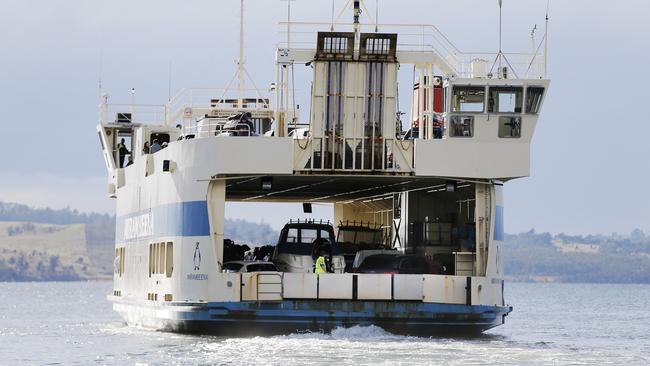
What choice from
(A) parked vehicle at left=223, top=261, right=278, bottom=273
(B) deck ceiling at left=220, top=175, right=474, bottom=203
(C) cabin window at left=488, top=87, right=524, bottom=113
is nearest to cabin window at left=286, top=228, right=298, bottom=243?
(B) deck ceiling at left=220, top=175, right=474, bottom=203

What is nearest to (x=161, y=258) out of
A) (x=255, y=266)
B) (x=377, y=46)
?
(x=255, y=266)

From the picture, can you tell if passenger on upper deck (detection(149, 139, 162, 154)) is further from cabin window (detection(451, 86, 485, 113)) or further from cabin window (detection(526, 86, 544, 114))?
cabin window (detection(526, 86, 544, 114))

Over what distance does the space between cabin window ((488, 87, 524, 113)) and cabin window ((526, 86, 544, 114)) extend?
0.15m

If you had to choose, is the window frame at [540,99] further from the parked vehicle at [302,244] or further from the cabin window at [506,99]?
the parked vehicle at [302,244]

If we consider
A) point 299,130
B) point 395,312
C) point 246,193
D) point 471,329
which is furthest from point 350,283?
point 246,193

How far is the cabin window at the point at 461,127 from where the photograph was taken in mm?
32562

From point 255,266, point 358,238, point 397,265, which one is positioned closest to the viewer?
point 255,266

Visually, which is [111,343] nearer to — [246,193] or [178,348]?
[178,348]

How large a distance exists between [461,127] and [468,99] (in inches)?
28.6

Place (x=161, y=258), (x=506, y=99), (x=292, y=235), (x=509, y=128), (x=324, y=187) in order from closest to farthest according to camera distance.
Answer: (x=509, y=128) → (x=506, y=99) → (x=161, y=258) → (x=292, y=235) → (x=324, y=187)

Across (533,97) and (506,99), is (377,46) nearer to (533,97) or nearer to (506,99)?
(506,99)

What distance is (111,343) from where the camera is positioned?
116 feet

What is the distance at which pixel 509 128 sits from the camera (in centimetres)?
3278

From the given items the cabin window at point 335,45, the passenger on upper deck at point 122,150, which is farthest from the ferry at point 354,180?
the passenger on upper deck at point 122,150
